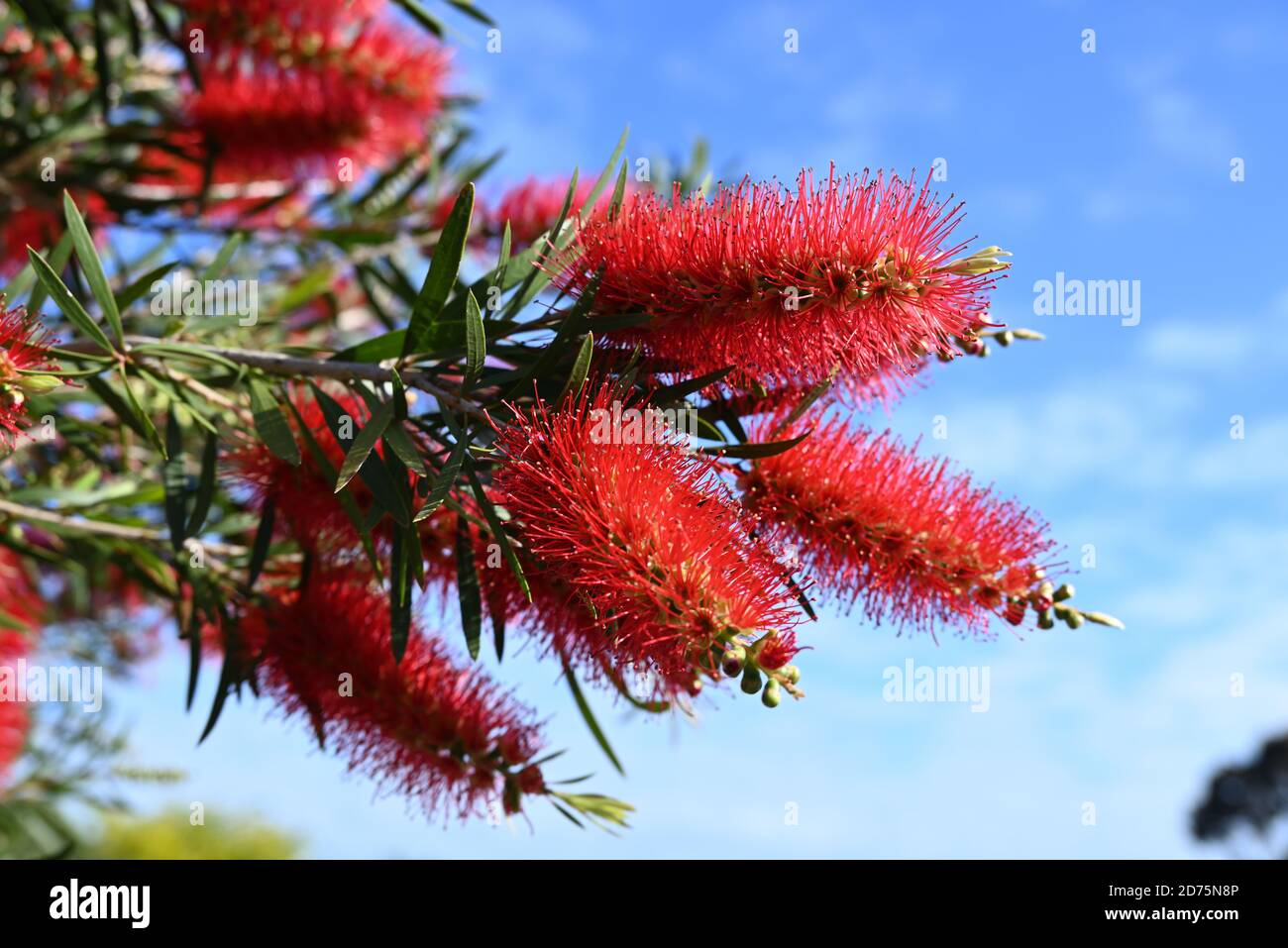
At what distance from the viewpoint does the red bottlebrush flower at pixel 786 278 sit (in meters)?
1.30

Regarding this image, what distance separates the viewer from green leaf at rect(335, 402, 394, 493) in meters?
1.40

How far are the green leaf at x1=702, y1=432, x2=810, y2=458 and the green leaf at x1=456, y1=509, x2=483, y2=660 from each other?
0.39 metres

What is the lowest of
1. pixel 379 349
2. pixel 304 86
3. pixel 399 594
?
pixel 399 594

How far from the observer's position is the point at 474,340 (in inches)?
56.4

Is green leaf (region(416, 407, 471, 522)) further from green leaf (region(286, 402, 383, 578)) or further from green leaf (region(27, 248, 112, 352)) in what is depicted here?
green leaf (region(27, 248, 112, 352))

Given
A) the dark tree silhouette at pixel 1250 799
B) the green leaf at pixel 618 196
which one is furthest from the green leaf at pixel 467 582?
the dark tree silhouette at pixel 1250 799

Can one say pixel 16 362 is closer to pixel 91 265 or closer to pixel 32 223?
pixel 91 265

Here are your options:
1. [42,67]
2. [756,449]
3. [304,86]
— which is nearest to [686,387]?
[756,449]

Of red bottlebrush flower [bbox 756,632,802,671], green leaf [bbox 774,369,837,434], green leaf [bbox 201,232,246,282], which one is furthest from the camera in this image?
green leaf [bbox 201,232,246,282]

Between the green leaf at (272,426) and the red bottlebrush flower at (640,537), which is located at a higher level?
the green leaf at (272,426)

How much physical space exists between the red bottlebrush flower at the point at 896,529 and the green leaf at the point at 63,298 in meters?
1.01

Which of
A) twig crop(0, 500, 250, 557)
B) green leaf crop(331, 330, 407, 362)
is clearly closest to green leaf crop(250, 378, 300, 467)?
green leaf crop(331, 330, 407, 362)

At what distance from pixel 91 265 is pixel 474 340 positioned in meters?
0.72

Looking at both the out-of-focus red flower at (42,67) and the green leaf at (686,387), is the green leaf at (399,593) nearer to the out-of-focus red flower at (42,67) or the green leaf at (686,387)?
the green leaf at (686,387)
